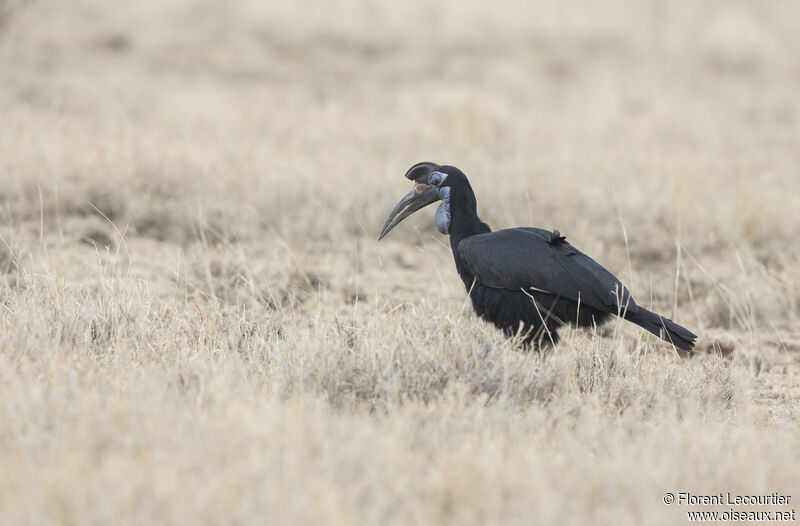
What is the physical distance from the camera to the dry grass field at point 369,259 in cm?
313

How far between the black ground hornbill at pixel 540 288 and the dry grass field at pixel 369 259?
0.19 m

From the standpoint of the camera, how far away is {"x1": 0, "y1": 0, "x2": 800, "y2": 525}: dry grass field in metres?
3.13

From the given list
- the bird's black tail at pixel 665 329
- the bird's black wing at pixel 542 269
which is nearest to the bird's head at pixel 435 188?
the bird's black wing at pixel 542 269

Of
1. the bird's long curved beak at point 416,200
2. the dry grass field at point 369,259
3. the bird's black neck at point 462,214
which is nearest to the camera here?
the dry grass field at point 369,259

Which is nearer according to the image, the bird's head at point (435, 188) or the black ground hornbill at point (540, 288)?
the black ground hornbill at point (540, 288)

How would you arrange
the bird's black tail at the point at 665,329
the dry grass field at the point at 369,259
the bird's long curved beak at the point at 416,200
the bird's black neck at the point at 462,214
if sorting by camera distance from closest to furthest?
1. the dry grass field at the point at 369,259
2. the bird's black tail at the point at 665,329
3. the bird's black neck at the point at 462,214
4. the bird's long curved beak at the point at 416,200

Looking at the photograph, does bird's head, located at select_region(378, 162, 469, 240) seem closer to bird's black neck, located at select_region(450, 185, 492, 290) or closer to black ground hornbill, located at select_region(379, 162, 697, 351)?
bird's black neck, located at select_region(450, 185, 492, 290)

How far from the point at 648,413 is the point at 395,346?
1.18 m

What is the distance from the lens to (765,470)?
3.29 m

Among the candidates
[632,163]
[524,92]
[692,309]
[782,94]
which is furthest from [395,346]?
[782,94]

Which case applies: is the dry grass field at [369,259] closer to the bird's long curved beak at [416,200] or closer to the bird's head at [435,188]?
the bird's head at [435,188]

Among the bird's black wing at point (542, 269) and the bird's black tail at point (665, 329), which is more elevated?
the bird's black wing at point (542, 269)

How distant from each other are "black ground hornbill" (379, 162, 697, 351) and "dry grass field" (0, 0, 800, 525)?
19 centimetres

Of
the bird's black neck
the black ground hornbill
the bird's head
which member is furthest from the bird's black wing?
the bird's head
